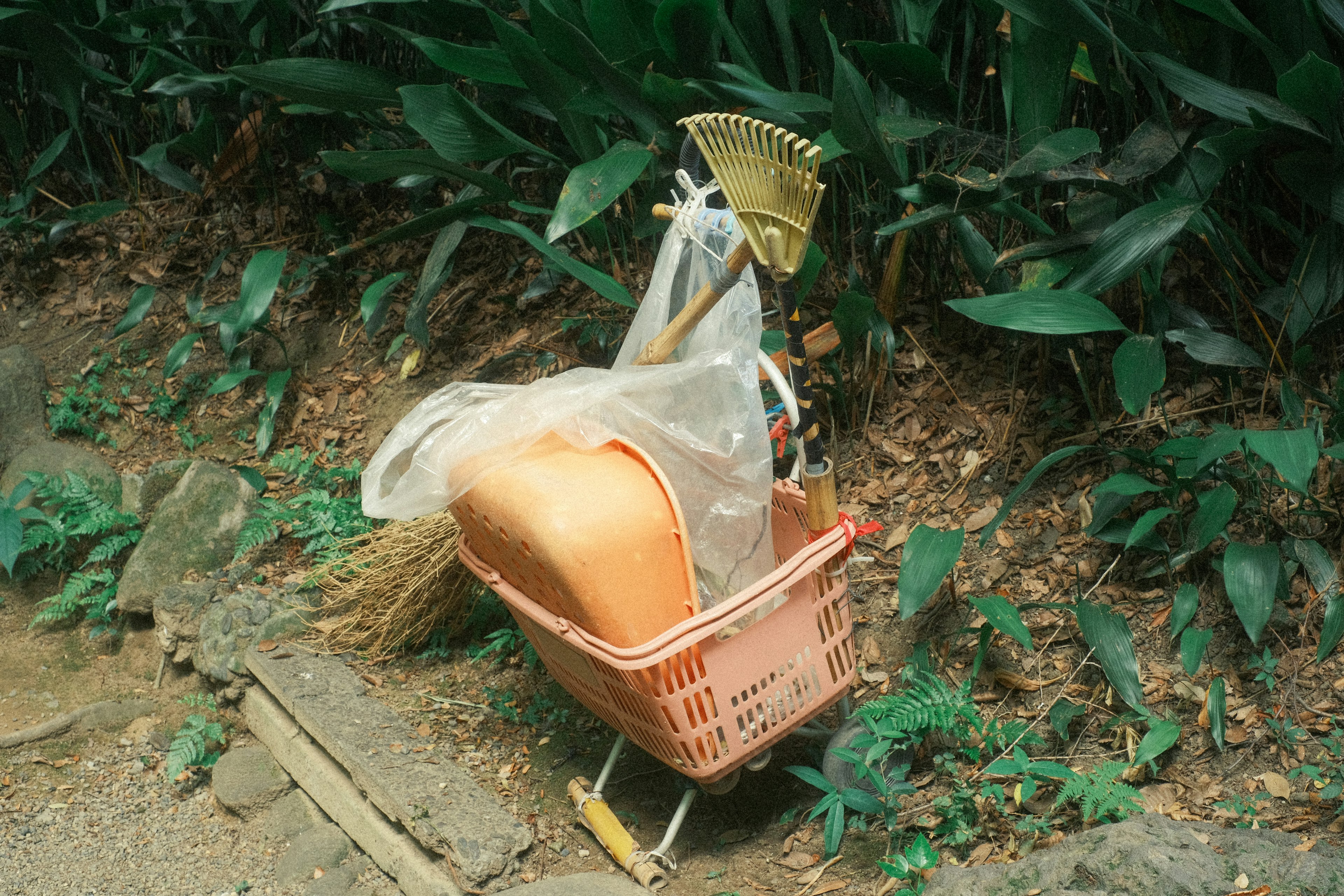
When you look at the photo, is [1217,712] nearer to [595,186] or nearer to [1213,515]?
[1213,515]

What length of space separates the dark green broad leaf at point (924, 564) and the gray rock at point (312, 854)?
1.06 meters

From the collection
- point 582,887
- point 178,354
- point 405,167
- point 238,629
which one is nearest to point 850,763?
point 582,887


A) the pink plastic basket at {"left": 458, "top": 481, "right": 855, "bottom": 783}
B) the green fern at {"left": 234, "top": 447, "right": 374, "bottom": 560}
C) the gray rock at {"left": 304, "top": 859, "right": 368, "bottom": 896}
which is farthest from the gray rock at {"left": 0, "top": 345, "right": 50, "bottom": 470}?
the pink plastic basket at {"left": 458, "top": 481, "right": 855, "bottom": 783}

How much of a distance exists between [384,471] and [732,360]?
56cm

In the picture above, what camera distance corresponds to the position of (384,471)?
5.07 ft

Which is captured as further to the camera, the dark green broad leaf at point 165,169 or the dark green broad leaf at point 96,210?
the dark green broad leaf at point 96,210

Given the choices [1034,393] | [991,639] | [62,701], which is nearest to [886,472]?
[1034,393]

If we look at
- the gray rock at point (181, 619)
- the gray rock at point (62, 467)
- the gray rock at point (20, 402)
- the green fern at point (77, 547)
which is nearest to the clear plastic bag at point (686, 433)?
the gray rock at point (181, 619)

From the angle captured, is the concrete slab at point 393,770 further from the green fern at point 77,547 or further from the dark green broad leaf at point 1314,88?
the dark green broad leaf at point 1314,88

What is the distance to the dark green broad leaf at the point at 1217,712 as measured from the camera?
1.45 meters

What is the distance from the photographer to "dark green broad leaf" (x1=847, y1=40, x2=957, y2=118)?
5.30 feet

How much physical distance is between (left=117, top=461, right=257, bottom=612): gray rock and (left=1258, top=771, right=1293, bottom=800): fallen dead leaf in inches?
85.3

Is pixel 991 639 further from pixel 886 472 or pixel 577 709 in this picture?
pixel 577 709

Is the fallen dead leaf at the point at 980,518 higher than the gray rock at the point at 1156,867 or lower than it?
higher
